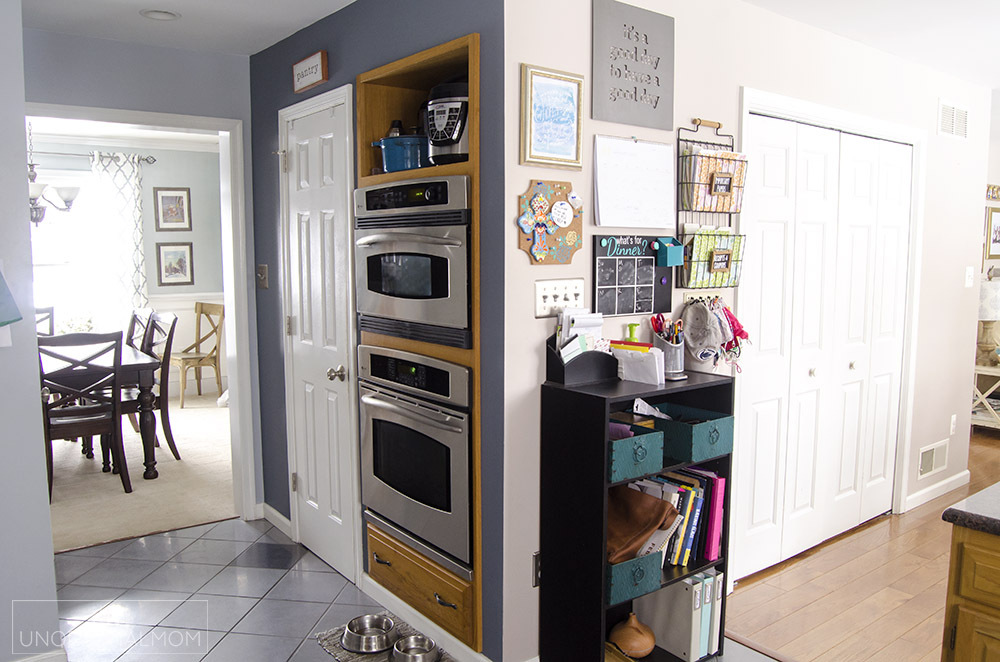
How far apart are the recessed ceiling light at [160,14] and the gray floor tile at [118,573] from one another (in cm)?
238

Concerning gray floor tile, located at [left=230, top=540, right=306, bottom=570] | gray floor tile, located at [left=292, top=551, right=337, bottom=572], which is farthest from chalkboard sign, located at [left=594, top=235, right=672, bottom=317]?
gray floor tile, located at [left=230, top=540, right=306, bottom=570]

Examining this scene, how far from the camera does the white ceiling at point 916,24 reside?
276 cm

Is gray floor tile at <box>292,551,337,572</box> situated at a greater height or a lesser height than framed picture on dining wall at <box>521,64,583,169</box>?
lesser

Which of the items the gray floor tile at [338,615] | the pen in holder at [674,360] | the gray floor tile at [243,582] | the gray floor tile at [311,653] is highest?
the pen in holder at [674,360]

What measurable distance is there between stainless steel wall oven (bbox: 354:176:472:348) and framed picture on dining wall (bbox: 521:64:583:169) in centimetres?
25

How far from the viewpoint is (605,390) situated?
215 cm

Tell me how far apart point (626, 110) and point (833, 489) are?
221 centimetres

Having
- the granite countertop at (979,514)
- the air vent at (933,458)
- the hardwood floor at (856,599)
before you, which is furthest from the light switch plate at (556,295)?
the air vent at (933,458)

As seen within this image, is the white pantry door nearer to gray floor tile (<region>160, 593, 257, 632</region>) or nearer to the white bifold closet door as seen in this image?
gray floor tile (<region>160, 593, 257, 632</region>)

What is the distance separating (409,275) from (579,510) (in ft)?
3.32

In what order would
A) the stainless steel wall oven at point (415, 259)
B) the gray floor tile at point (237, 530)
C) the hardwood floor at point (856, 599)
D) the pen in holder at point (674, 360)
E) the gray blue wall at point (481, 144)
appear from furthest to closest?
the gray floor tile at point (237, 530) → the hardwood floor at point (856, 599) → the pen in holder at point (674, 360) → the stainless steel wall oven at point (415, 259) → the gray blue wall at point (481, 144)

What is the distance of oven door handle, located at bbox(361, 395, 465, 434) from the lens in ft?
7.85

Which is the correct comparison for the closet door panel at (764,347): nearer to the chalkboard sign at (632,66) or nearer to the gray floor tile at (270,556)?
the chalkboard sign at (632,66)

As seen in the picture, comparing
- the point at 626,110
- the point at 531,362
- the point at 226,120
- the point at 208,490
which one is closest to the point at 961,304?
the point at 626,110
